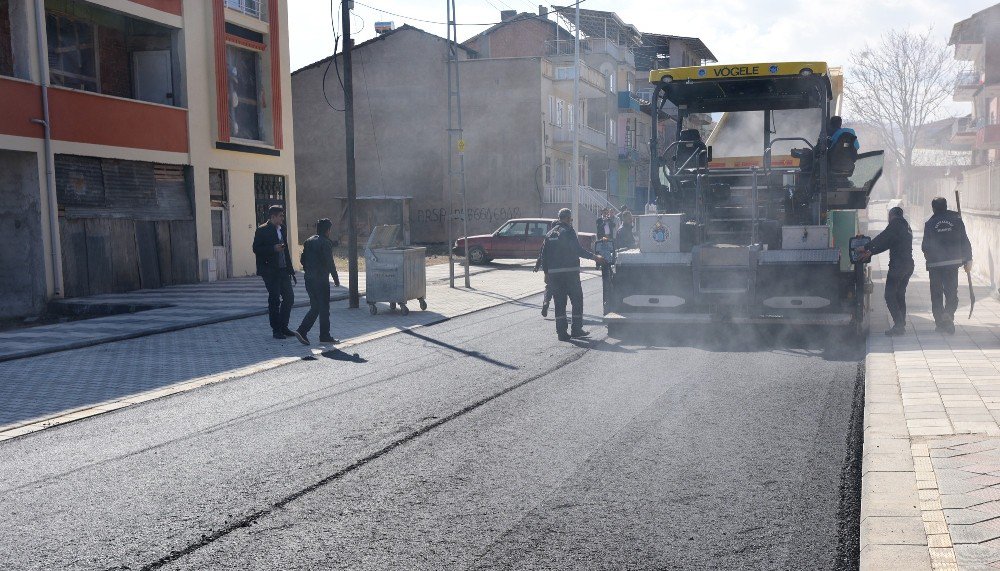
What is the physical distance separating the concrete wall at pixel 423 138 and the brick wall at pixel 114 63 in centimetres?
1993

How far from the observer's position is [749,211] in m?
13.1

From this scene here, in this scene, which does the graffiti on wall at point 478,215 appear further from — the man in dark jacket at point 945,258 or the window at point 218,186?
the man in dark jacket at point 945,258

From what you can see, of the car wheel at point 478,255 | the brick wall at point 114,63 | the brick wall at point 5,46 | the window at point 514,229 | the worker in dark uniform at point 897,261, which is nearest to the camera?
the worker in dark uniform at point 897,261

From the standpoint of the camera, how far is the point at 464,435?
23.4 ft

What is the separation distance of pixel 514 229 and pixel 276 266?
17.9 metres

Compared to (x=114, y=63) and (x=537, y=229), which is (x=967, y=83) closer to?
(x=537, y=229)

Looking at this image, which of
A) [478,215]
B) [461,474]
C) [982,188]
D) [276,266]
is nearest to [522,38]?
[478,215]

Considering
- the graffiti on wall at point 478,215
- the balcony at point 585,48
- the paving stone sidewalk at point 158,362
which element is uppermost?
the balcony at point 585,48

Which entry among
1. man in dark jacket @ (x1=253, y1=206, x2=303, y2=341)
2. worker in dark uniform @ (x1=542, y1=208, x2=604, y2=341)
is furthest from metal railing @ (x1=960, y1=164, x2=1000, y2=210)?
man in dark jacket @ (x1=253, y1=206, x2=303, y2=341)

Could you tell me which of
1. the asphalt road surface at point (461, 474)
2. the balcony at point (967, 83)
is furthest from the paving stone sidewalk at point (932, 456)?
the balcony at point (967, 83)

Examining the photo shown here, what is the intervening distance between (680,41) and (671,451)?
6548 centimetres

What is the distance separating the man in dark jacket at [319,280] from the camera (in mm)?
13000

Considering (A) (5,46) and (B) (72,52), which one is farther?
(B) (72,52)

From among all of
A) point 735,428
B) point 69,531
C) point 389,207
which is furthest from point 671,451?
point 389,207
